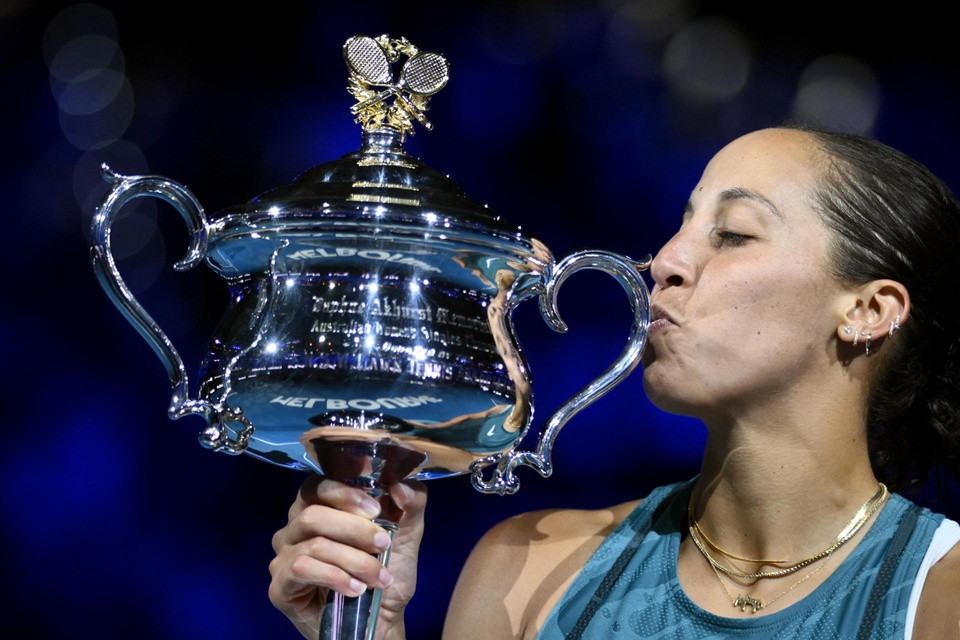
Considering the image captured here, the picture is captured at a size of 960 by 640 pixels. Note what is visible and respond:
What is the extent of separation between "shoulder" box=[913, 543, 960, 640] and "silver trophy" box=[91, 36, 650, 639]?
45 cm

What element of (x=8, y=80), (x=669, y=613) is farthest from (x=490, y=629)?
(x=8, y=80)

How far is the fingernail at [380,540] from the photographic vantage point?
3.37 feet

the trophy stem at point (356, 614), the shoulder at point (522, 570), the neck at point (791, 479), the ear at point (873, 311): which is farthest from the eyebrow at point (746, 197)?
the trophy stem at point (356, 614)

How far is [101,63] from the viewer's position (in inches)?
73.4

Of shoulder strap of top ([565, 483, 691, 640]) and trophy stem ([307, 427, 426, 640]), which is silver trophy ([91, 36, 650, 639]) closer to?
trophy stem ([307, 427, 426, 640])

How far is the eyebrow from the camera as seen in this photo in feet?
4.39

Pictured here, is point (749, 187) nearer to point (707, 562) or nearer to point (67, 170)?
point (707, 562)

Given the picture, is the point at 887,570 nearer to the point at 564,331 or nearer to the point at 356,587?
the point at 564,331

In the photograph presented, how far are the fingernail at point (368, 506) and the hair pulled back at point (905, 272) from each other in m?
0.62

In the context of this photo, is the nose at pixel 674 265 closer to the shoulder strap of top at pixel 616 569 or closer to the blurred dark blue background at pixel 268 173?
the shoulder strap of top at pixel 616 569

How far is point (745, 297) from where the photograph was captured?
1285mm

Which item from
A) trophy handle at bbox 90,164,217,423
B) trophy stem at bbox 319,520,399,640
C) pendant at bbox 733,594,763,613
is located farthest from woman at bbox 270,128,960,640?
trophy handle at bbox 90,164,217,423

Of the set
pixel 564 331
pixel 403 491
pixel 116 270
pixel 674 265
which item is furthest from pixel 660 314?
pixel 116 270

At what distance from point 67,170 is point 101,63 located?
0.18m
